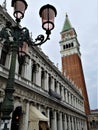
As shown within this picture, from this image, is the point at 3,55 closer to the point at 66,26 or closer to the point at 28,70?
the point at 28,70

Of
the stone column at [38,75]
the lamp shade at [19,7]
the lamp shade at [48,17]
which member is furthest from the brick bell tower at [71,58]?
the lamp shade at [19,7]

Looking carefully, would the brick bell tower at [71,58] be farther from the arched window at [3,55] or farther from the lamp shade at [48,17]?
the lamp shade at [48,17]

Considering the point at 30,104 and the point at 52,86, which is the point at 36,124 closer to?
the point at 30,104

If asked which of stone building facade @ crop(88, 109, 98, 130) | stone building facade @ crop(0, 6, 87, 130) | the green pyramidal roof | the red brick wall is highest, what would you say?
the green pyramidal roof

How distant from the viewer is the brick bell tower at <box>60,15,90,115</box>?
46.7 meters

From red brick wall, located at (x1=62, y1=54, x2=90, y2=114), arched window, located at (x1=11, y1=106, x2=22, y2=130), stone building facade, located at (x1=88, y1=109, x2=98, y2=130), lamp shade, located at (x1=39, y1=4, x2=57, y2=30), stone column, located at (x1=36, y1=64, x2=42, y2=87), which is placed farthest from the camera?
red brick wall, located at (x1=62, y1=54, x2=90, y2=114)

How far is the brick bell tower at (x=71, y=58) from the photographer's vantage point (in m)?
46.7

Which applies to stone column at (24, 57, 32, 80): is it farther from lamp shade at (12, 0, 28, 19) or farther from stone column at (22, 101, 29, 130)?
lamp shade at (12, 0, 28, 19)

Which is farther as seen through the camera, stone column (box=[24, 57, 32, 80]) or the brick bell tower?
the brick bell tower

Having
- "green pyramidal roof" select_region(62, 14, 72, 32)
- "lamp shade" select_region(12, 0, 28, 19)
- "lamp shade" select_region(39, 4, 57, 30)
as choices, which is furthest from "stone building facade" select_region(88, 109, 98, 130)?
"lamp shade" select_region(12, 0, 28, 19)

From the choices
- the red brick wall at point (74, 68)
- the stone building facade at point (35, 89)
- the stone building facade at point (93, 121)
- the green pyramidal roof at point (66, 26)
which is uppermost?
the green pyramidal roof at point (66, 26)

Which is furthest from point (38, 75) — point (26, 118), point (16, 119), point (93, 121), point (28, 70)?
point (93, 121)

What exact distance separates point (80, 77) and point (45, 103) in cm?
3163

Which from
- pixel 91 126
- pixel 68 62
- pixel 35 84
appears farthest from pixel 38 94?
pixel 68 62
